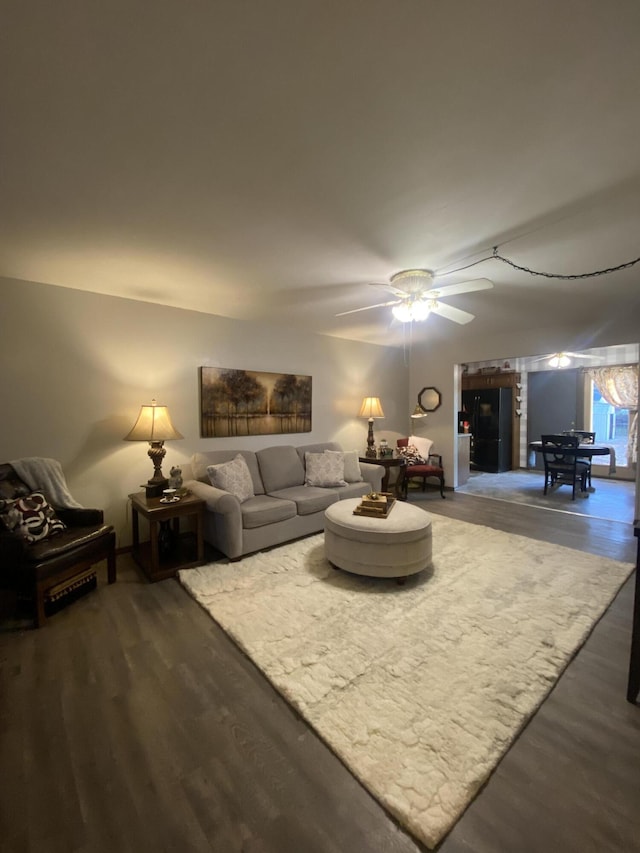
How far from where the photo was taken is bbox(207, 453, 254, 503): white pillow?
11.0 ft

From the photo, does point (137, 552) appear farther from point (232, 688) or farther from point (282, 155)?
point (282, 155)

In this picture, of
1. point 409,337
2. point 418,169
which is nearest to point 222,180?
point 418,169

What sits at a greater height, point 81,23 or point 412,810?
point 81,23

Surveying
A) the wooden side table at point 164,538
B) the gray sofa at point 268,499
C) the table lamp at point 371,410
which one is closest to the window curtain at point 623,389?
the table lamp at point 371,410

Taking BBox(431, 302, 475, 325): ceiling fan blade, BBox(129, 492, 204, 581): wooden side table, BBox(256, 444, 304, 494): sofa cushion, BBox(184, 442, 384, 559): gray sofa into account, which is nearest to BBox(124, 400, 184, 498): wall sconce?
BBox(129, 492, 204, 581): wooden side table

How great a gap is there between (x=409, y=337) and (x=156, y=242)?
4.08 m

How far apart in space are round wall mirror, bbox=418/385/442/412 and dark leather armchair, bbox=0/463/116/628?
197 inches

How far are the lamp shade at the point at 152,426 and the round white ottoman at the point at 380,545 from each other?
5.55 ft

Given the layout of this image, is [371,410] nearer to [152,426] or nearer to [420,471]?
[420,471]

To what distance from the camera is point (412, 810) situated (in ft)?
3.85

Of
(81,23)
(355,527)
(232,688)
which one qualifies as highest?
(81,23)

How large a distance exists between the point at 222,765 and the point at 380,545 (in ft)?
5.16

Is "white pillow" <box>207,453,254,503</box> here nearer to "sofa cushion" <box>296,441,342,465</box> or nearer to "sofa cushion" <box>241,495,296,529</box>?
"sofa cushion" <box>241,495,296,529</box>

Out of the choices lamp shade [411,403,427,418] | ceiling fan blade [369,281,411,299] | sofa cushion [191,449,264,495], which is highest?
ceiling fan blade [369,281,411,299]
